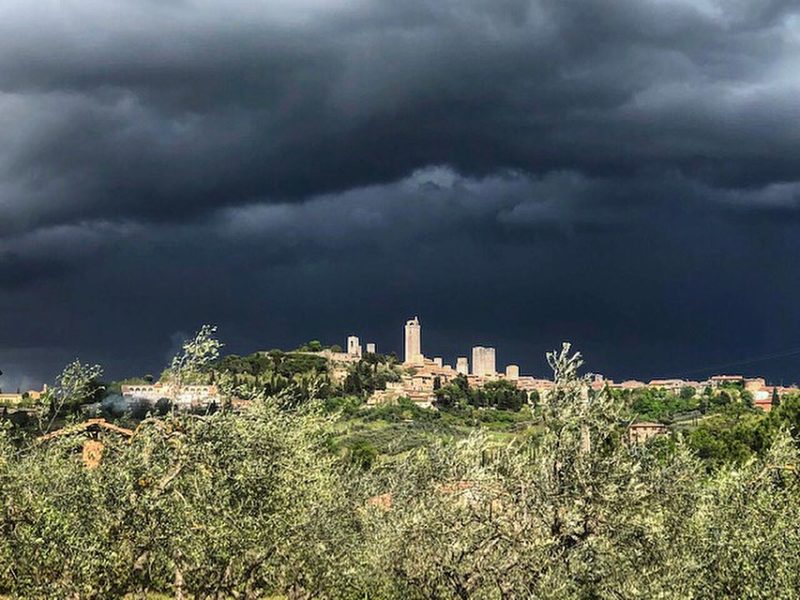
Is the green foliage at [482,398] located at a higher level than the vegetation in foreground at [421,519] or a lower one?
higher

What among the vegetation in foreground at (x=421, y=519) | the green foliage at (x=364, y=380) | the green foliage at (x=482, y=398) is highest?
the green foliage at (x=364, y=380)

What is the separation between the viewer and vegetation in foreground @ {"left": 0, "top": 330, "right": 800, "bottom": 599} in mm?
15195

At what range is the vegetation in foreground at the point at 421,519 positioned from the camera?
598 inches

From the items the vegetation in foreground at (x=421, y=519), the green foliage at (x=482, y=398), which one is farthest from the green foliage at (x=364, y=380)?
the vegetation in foreground at (x=421, y=519)

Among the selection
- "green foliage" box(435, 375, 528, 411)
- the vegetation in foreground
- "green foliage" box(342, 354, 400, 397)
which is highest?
"green foliage" box(342, 354, 400, 397)

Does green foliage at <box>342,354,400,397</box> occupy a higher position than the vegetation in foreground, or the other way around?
green foliage at <box>342,354,400,397</box>

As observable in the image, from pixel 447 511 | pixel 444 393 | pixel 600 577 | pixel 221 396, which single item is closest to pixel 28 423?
pixel 221 396

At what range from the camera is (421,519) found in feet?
59.2

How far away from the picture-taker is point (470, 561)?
1702 centimetres

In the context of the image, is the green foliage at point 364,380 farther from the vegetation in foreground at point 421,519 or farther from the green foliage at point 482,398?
the vegetation in foreground at point 421,519

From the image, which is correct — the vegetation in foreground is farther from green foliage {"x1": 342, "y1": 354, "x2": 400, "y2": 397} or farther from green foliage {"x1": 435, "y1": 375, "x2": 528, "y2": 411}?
green foliage {"x1": 435, "y1": 375, "x2": 528, "y2": 411}

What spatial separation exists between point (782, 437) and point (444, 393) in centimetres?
A: 16956

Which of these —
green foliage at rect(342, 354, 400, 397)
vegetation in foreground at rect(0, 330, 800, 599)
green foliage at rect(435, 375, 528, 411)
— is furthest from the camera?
green foliage at rect(435, 375, 528, 411)

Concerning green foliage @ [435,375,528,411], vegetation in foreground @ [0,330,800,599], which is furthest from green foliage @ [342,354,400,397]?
vegetation in foreground @ [0,330,800,599]
